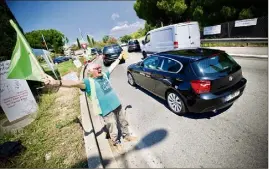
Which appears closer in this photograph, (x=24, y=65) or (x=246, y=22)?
(x=24, y=65)

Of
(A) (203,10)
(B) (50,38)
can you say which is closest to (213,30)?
(A) (203,10)

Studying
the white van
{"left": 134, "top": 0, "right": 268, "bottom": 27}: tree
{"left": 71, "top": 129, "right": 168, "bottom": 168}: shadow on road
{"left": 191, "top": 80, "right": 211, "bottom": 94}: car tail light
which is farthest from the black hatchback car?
{"left": 134, "top": 0, "right": 268, "bottom": 27}: tree

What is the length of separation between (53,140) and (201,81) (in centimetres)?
402

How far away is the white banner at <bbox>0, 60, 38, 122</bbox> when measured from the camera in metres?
5.89

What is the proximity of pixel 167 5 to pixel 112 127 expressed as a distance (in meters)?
24.0

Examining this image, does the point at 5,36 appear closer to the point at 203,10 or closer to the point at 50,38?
the point at 203,10

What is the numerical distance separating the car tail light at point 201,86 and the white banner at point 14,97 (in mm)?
5800

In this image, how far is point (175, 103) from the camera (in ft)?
15.0

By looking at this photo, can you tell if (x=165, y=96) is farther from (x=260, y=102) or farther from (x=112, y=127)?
(x=260, y=102)

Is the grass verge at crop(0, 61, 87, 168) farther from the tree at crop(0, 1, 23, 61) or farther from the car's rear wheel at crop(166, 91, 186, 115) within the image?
the tree at crop(0, 1, 23, 61)

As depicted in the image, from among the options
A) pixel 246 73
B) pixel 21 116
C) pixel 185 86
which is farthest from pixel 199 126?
pixel 21 116

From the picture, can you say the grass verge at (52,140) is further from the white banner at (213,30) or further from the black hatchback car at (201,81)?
the white banner at (213,30)

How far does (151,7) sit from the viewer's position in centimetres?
2705

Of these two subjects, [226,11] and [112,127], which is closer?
[112,127]
